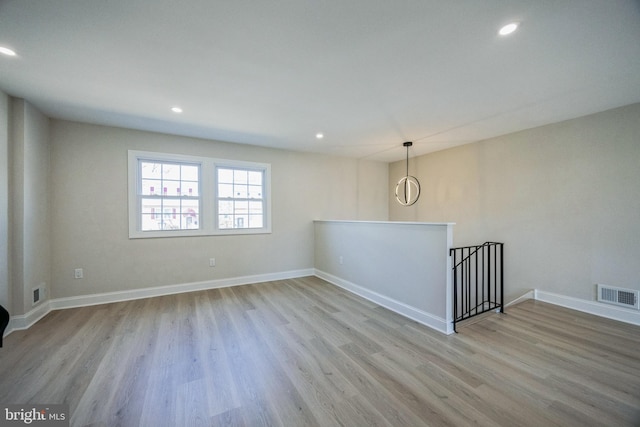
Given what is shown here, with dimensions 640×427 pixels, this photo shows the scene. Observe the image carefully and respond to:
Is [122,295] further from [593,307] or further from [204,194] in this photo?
[593,307]

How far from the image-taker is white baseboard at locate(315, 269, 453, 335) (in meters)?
2.72

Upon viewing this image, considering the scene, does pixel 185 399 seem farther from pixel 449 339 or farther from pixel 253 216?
pixel 253 216

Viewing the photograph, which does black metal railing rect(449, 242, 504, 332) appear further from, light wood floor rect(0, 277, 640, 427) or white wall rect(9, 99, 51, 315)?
white wall rect(9, 99, 51, 315)

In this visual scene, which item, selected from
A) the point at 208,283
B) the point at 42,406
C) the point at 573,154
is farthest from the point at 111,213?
the point at 573,154

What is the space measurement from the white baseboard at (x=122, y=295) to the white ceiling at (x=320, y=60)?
Answer: 2.48 m

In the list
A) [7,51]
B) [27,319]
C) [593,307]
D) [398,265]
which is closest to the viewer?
[7,51]

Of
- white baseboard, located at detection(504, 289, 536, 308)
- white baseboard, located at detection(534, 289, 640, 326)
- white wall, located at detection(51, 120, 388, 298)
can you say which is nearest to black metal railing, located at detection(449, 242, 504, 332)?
white baseboard, located at detection(504, 289, 536, 308)

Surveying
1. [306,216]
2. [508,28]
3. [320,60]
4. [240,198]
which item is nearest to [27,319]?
[240,198]

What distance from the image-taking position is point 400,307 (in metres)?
3.21

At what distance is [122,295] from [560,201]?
21.3 feet

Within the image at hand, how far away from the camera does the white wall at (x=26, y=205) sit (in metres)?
2.75

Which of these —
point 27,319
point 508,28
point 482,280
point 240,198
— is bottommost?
point 27,319

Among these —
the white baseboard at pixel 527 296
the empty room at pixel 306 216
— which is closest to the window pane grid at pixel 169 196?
the empty room at pixel 306 216

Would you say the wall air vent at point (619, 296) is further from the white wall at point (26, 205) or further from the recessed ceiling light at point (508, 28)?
the white wall at point (26, 205)
